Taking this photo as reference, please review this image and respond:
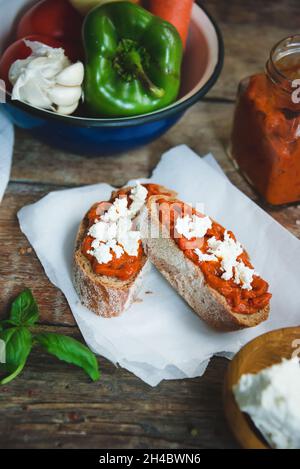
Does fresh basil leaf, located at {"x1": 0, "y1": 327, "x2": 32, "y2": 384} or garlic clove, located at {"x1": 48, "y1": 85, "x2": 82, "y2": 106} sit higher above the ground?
garlic clove, located at {"x1": 48, "y1": 85, "x2": 82, "y2": 106}

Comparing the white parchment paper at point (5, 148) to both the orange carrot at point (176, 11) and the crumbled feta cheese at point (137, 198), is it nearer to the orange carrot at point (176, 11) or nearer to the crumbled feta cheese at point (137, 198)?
the crumbled feta cheese at point (137, 198)

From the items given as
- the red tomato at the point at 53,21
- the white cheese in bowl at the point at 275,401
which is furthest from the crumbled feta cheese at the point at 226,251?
the red tomato at the point at 53,21

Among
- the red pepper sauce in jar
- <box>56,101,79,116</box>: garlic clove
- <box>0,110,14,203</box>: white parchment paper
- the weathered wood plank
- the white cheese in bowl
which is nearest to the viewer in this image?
the white cheese in bowl

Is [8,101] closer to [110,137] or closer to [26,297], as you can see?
[110,137]

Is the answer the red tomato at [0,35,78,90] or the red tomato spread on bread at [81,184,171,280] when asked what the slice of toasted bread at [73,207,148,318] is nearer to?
the red tomato spread on bread at [81,184,171,280]

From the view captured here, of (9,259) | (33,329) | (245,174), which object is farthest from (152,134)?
(33,329)

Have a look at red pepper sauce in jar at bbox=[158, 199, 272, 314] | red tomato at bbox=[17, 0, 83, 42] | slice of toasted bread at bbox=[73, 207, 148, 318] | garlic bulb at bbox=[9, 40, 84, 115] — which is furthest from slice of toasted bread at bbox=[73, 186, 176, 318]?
red tomato at bbox=[17, 0, 83, 42]
